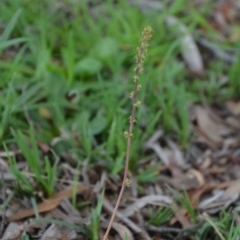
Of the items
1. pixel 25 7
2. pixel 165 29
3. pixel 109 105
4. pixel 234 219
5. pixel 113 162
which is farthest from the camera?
pixel 165 29

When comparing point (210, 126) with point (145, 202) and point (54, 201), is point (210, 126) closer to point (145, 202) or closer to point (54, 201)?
point (145, 202)

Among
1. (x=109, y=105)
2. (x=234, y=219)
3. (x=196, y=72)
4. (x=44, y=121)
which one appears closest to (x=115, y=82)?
(x=109, y=105)

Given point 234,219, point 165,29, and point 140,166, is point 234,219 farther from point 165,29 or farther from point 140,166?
point 165,29

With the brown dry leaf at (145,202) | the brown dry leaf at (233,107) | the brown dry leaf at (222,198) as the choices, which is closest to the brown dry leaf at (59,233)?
the brown dry leaf at (145,202)

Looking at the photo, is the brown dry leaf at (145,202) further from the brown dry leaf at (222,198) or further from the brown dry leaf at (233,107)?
the brown dry leaf at (233,107)

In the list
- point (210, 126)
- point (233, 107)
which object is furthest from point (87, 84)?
point (233, 107)

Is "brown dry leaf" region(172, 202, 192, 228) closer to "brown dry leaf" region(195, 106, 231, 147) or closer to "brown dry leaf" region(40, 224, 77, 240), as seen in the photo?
"brown dry leaf" region(40, 224, 77, 240)

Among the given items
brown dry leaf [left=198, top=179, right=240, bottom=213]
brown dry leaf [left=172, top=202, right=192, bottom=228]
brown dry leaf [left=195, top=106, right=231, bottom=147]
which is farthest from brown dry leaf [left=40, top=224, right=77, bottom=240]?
brown dry leaf [left=195, top=106, right=231, bottom=147]
